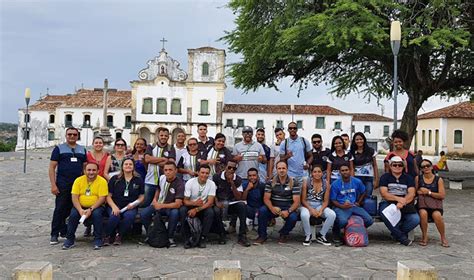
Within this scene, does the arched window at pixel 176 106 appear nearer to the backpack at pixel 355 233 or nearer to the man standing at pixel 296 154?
the man standing at pixel 296 154

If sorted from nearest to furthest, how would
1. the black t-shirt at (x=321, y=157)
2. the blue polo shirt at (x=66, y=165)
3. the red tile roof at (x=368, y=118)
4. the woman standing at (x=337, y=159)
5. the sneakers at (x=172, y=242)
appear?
1. the sneakers at (x=172, y=242)
2. the blue polo shirt at (x=66, y=165)
3. the woman standing at (x=337, y=159)
4. the black t-shirt at (x=321, y=157)
5. the red tile roof at (x=368, y=118)

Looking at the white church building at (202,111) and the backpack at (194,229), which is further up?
the white church building at (202,111)

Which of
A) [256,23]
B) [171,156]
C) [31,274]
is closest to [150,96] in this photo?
[256,23]

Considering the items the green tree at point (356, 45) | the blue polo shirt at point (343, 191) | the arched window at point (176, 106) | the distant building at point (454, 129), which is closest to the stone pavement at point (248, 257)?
the blue polo shirt at point (343, 191)

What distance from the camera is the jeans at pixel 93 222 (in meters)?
6.40

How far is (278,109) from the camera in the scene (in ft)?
162

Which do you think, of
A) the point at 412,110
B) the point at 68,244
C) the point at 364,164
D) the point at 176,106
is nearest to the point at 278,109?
the point at 176,106

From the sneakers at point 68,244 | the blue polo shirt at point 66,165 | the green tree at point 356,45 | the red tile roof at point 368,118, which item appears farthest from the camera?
the red tile roof at point 368,118

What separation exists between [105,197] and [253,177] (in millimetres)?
2233

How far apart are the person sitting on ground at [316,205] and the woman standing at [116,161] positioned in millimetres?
2939

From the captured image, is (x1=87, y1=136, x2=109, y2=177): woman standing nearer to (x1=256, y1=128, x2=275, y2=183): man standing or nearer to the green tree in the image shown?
(x1=256, y1=128, x2=275, y2=183): man standing

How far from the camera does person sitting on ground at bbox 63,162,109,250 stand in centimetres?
641

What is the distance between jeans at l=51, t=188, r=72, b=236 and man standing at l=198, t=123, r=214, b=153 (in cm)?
218

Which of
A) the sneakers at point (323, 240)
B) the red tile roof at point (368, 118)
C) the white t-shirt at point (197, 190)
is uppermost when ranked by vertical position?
the red tile roof at point (368, 118)
